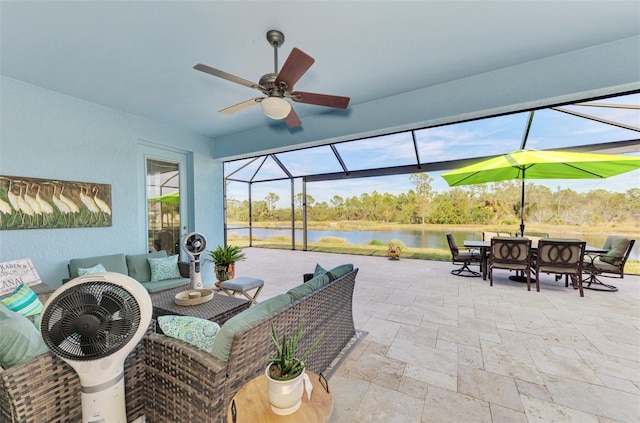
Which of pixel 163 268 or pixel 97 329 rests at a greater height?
pixel 97 329

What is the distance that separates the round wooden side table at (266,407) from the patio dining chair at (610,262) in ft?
17.5

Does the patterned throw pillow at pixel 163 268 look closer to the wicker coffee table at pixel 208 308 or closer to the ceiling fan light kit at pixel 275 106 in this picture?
the wicker coffee table at pixel 208 308

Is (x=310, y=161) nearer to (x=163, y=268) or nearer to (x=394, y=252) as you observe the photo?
(x=394, y=252)

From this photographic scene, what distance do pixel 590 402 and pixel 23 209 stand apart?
5730mm

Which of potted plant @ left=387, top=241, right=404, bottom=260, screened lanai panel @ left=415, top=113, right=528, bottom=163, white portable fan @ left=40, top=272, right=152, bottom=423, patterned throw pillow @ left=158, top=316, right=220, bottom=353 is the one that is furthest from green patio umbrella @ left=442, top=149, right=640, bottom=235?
white portable fan @ left=40, top=272, right=152, bottom=423

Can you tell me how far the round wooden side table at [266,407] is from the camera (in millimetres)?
1024

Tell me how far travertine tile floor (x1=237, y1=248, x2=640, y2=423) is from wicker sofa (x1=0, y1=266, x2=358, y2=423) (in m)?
0.79

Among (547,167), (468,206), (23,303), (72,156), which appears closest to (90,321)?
(23,303)

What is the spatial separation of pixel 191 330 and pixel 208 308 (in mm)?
1131

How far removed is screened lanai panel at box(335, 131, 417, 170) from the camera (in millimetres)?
5723

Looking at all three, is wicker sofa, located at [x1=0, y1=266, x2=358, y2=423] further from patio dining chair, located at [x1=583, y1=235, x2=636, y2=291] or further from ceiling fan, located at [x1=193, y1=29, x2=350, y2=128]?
patio dining chair, located at [x1=583, y1=235, x2=636, y2=291]

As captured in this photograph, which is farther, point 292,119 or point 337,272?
point 292,119

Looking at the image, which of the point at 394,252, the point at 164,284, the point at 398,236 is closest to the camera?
the point at 164,284

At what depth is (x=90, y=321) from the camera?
1.18 meters
